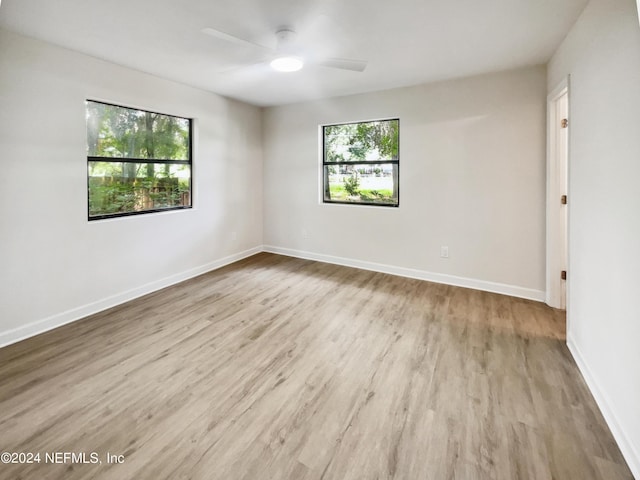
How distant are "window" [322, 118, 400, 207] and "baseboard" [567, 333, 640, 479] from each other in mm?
2665

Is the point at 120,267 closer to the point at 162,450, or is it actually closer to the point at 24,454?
the point at 24,454

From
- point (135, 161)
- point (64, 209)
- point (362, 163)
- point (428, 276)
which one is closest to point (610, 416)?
point (428, 276)

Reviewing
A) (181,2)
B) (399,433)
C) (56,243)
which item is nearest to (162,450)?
(399,433)

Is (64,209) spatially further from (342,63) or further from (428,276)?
(428,276)

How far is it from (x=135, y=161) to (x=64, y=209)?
3.12 feet

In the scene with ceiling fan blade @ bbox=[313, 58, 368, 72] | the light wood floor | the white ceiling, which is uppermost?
the white ceiling

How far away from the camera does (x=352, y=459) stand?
154 centimetres

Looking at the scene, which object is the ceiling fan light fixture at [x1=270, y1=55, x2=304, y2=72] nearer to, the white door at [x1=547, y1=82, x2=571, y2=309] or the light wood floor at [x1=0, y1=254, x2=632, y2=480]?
the light wood floor at [x1=0, y1=254, x2=632, y2=480]

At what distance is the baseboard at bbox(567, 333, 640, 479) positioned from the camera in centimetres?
146

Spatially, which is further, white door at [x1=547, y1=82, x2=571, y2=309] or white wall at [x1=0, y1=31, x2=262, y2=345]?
white door at [x1=547, y1=82, x2=571, y2=309]

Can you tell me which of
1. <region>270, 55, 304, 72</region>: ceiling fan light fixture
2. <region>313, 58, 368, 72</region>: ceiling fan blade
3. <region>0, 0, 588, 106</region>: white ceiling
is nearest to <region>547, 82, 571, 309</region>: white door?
<region>0, 0, 588, 106</region>: white ceiling

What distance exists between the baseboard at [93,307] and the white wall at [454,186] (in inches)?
73.5

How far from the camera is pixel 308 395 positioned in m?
2.00

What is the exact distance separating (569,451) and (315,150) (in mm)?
4366
